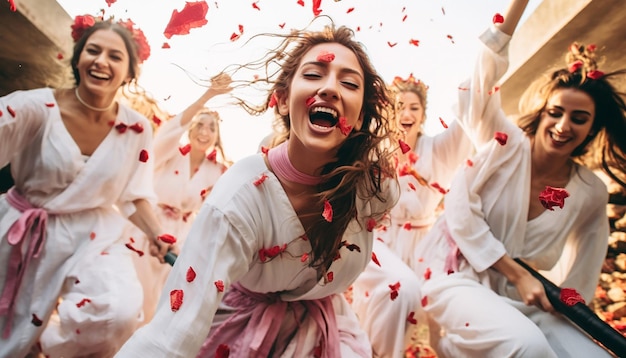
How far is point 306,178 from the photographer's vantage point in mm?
1642

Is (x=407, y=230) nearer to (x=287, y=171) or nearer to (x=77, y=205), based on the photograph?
(x=287, y=171)

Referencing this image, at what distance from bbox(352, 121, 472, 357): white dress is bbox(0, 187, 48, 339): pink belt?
1.86 meters

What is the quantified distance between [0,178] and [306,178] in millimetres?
2141

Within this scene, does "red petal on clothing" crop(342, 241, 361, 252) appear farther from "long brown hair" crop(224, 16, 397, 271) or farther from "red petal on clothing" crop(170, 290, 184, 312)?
"red petal on clothing" crop(170, 290, 184, 312)

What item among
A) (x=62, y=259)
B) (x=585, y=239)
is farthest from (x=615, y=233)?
(x=62, y=259)


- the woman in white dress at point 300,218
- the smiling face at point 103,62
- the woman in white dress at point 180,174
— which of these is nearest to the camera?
the woman in white dress at point 300,218

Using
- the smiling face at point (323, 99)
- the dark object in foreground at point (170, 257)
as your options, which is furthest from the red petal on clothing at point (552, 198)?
the dark object in foreground at point (170, 257)

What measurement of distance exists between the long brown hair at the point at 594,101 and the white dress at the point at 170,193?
2.51 metres

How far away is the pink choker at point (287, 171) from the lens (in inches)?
64.2

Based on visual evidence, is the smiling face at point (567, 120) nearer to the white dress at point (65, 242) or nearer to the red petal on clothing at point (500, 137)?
the red petal on clothing at point (500, 137)

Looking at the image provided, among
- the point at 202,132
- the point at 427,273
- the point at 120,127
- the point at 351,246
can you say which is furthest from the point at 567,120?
the point at 202,132

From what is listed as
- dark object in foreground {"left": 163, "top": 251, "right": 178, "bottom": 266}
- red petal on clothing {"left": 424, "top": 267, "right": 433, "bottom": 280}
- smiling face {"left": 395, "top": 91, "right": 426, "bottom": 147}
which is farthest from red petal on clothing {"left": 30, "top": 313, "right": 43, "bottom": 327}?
smiling face {"left": 395, "top": 91, "right": 426, "bottom": 147}

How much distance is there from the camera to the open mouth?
158cm

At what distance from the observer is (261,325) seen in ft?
5.34
